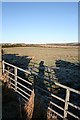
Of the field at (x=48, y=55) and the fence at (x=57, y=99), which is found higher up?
the field at (x=48, y=55)

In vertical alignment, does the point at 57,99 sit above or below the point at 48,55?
below

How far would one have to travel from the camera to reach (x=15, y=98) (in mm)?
9828

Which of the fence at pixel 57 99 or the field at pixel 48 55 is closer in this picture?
the fence at pixel 57 99

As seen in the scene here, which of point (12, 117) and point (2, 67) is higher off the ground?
point (2, 67)

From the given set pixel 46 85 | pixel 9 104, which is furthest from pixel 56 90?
pixel 9 104

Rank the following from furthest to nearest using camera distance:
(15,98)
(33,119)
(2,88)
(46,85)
Answer: (46,85) < (2,88) < (15,98) < (33,119)

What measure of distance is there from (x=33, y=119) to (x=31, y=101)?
19.8 inches

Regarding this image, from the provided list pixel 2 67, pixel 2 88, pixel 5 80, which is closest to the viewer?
pixel 2 88

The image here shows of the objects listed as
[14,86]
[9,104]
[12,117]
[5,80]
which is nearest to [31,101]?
[12,117]

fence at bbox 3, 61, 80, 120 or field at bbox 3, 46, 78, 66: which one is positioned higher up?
field at bbox 3, 46, 78, 66

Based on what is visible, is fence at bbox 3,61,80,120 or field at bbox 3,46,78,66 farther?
field at bbox 3,46,78,66

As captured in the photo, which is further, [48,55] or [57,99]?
[48,55]

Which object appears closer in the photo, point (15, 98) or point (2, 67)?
point (15, 98)

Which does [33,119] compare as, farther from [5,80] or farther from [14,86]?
[5,80]
